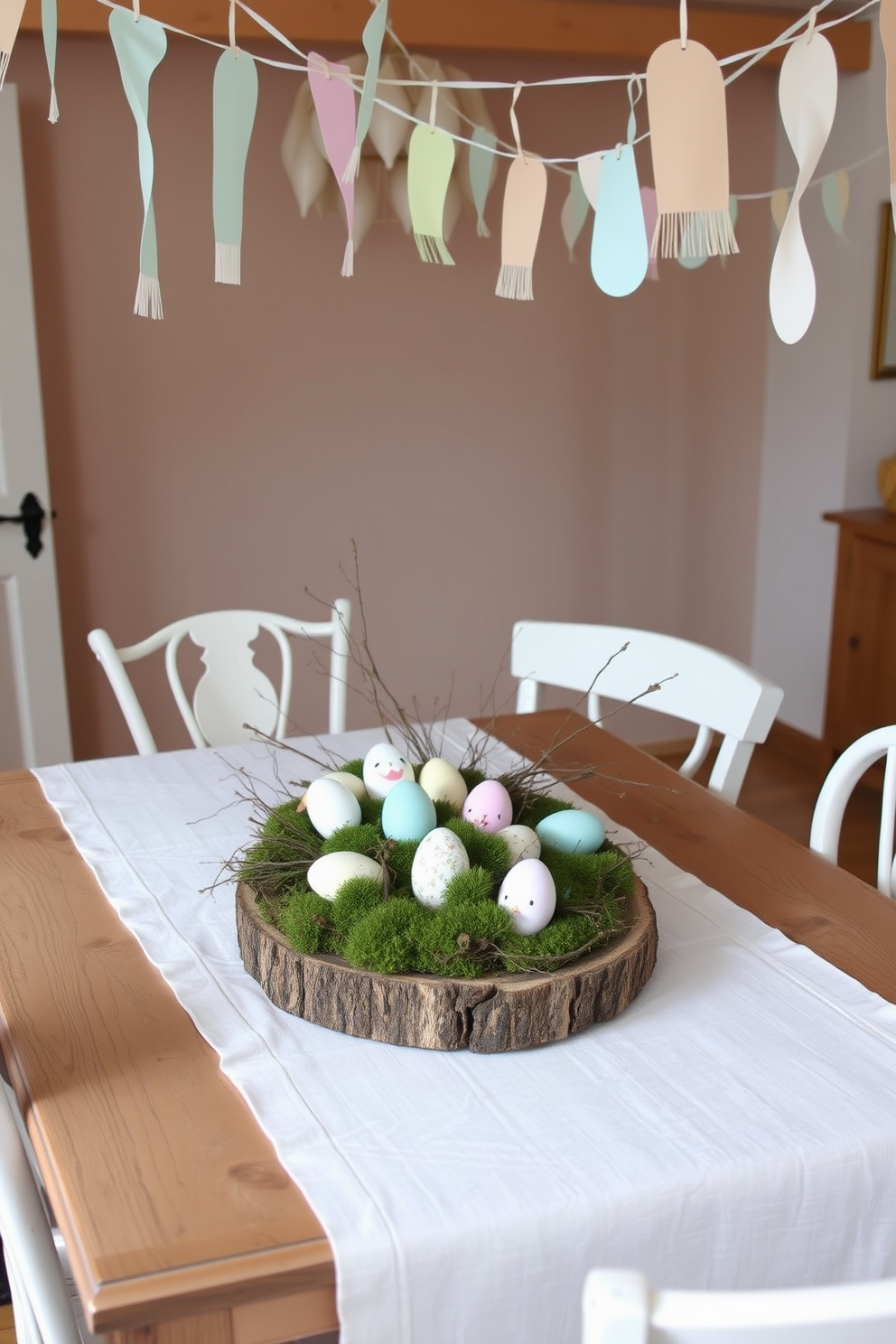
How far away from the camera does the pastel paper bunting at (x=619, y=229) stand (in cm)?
129

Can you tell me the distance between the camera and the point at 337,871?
120 centimetres

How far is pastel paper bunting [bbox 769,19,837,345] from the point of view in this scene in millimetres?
1178

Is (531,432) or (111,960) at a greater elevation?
(531,432)

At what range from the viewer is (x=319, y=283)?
341cm

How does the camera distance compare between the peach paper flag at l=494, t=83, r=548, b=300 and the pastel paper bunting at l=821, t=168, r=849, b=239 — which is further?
the pastel paper bunting at l=821, t=168, r=849, b=239

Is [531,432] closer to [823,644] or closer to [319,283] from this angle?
[319,283]

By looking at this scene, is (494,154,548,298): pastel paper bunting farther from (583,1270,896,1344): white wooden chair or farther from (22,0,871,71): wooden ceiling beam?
(22,0,871,71): wooden ceiling beam

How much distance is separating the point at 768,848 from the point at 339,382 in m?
2.25

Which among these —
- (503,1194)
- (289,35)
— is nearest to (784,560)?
(289,35)

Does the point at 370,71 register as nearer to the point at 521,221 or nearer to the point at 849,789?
the point at 521,221

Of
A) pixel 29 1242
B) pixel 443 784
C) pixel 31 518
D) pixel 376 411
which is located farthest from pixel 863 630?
pixel 29 1242

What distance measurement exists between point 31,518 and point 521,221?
188 cm

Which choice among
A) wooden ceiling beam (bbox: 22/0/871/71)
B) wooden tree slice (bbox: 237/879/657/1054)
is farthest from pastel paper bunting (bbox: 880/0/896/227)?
wooden ceiling beam (bbox: 22/0/871/71)

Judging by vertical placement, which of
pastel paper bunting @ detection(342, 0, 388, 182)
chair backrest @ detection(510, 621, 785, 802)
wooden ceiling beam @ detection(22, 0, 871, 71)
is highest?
wooden ceiling beam @ detection(22, 0, 871, 71)
